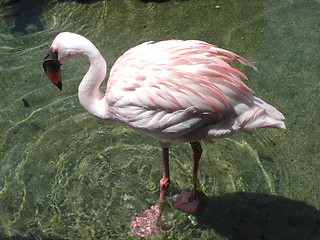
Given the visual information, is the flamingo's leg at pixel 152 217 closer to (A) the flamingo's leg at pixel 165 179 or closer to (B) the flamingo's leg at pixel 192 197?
(A) the flamingo's leg at pixel 165 179

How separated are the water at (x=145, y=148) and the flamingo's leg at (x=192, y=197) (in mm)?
65

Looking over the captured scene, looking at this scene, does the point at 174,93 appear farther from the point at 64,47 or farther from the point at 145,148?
the point at 145,148

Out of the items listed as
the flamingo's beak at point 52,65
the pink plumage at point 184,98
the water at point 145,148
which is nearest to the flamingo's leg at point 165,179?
the water at point 145,148

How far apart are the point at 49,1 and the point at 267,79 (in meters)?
2.60

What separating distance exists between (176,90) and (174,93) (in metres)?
0.02

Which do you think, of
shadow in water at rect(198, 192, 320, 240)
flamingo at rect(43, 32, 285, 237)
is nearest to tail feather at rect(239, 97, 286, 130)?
flamingo at rect(43, 32, 285, 237)

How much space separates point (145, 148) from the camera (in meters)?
4.02

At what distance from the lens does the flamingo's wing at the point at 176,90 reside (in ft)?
9.71

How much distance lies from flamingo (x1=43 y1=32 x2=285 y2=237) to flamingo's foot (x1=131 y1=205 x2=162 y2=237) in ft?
2.04

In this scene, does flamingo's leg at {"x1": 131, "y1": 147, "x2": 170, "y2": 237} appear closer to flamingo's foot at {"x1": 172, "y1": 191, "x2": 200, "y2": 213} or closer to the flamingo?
flamingo's foot at {"x1": 172, "y1": 191, "x2": 200, "y2": 213}

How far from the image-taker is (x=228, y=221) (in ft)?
11.6

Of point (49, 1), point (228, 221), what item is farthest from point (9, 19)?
point (228, 221)

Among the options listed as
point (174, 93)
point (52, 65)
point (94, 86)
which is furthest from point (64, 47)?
point (174, 93)

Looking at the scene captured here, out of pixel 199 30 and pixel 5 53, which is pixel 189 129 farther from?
pixel 5 53
